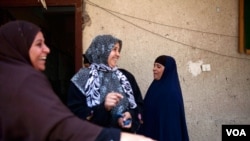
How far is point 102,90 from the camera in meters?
3.08

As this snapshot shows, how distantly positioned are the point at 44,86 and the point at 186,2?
306 centimetres

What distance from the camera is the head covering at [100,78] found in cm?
306

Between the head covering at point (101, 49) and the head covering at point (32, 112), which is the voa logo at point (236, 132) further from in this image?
the head covering at point (32, 112)

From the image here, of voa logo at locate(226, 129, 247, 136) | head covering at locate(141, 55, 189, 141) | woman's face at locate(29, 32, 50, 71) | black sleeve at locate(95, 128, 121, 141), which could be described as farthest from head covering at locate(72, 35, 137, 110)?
voa logo at locate(226, 129, 247, 136)

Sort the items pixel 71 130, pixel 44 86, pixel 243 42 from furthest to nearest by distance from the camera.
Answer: pixel 243 42 → pixel 44 86 → pixel 71 130

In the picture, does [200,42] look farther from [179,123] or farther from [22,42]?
[22,42]

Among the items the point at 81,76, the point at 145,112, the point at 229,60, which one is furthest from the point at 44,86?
the point at 229,60

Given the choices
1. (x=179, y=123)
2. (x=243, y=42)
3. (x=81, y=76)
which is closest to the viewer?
(x=81, y=76)

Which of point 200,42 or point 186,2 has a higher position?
point 186,2

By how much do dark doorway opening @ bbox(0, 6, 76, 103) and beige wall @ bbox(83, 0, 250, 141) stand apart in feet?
1.07

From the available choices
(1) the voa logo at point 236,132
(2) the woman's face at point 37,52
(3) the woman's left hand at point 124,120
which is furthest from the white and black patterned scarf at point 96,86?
(1) the voa logo at point 236,132

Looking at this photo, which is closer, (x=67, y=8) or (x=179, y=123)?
(x=179, y=123)

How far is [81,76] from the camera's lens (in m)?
3.12

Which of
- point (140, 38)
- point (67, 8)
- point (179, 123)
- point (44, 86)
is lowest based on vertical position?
point (179, 123)
